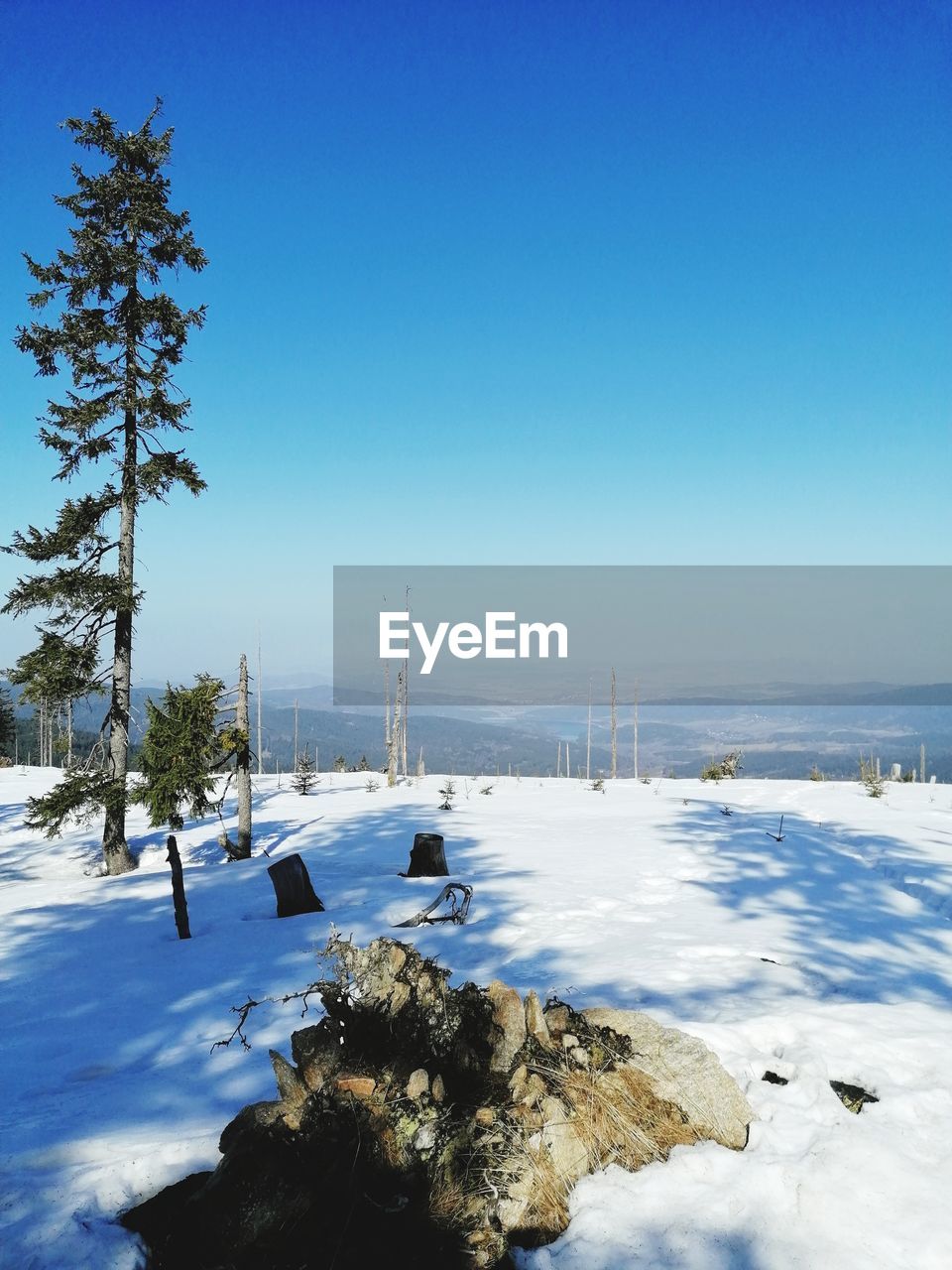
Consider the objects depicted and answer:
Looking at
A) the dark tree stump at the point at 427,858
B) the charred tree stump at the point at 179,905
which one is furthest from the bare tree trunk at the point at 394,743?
the charred tree stump at the point at 179,905

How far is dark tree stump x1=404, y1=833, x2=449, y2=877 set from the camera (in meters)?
12.4

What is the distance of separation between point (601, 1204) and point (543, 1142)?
1.28 feet

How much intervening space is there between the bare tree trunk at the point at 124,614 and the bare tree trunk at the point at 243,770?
2456 millimetres

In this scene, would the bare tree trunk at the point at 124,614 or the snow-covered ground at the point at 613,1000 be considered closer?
the snow-covered ground at the point at 613,1000

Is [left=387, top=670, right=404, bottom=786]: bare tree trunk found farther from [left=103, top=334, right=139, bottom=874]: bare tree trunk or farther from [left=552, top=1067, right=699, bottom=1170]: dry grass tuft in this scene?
[left=552, top=1067, right=699, bottom=1170]: dry grass tuft

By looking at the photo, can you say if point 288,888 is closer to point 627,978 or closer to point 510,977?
point 510,977

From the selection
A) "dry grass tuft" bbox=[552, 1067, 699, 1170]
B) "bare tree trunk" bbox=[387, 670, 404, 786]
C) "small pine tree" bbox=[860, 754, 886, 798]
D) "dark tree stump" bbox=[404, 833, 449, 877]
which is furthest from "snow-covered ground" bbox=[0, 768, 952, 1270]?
"bare tree trunk" bbox=[387, 670, 404, 786]

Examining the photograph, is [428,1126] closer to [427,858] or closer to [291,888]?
[291,888]

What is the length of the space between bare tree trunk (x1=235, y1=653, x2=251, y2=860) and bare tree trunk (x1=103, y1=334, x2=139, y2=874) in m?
2.46

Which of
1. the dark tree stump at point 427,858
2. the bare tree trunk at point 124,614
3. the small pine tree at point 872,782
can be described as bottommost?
the small pine tree at point 872,782

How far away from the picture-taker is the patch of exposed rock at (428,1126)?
3195mm

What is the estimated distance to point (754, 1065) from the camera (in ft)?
15.1

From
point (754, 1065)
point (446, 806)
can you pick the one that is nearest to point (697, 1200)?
point (754, 1065)

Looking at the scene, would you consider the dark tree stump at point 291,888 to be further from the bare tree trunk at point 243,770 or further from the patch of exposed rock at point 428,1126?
the patch of exposed rock at point 428,1126
